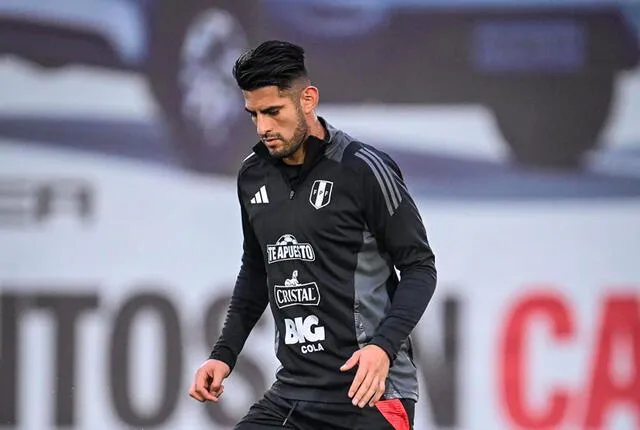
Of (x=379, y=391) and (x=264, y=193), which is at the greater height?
(x=264, y=193)

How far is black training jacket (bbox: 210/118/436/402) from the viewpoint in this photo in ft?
12.4

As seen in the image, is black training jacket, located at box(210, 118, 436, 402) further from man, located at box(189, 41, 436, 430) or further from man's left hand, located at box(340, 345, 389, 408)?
man's left hand, located at box(340, 345, 389, 408)

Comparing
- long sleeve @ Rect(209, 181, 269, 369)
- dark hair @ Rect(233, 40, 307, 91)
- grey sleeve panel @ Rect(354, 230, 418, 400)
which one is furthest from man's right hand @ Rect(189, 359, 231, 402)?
dark hair @ Rect(233, 40, 307, 91)

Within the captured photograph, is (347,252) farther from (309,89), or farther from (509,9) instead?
(509,9)

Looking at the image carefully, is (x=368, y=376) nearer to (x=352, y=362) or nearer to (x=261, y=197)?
(x=352, y=362)

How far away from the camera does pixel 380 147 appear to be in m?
7.17

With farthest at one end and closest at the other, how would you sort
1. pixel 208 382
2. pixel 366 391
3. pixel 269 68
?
1. pixel 208 382
2. pixel 269 68
3. pixel 366 391

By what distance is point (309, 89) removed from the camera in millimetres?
3865

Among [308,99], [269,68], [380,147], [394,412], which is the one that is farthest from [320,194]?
[380,147]

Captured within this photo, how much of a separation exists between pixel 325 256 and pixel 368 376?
17.5 inches

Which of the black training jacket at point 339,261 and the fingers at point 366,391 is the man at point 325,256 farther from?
the fingers at point 366,391

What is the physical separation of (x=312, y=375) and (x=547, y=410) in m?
3.59

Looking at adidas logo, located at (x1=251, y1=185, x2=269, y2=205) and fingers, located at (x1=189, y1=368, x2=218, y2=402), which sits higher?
adidas logo, located at (x1=251, y1=185, x2=269, y2=205)

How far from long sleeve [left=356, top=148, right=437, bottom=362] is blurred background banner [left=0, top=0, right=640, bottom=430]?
336 cm
